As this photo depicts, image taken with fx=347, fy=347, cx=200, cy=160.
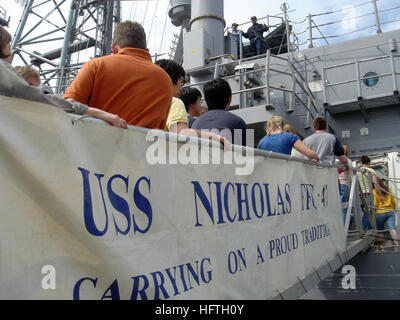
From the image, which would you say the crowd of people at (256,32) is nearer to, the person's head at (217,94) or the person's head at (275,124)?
the person's head at (275,124)

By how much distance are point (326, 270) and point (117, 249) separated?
248 cm

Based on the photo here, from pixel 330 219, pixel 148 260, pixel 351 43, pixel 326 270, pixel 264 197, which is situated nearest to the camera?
pixel 148 260

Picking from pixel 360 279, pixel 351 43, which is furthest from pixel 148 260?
pixel 351 43

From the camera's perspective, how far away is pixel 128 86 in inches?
72.4

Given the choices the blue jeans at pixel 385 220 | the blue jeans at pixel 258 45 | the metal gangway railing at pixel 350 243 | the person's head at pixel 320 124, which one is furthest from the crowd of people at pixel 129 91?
the blue jeans at pixel 258 45

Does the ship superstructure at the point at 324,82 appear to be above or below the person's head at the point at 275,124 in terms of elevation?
above

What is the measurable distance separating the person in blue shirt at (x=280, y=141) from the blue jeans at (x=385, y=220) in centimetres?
294

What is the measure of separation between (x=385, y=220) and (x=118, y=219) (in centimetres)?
533

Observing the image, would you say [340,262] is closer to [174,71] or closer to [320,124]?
[320,124]

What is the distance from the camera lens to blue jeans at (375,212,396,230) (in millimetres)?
5484

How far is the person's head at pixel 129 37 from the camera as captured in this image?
6.71 feet

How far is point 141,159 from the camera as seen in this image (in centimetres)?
157

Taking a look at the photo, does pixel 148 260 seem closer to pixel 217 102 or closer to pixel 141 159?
pixel 141 159

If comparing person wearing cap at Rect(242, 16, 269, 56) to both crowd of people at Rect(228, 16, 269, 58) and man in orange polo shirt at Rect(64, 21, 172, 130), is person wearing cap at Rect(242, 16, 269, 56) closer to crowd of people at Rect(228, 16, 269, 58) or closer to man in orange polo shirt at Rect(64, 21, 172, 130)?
crowd of people at Rect(228, 16, 269, 58)
